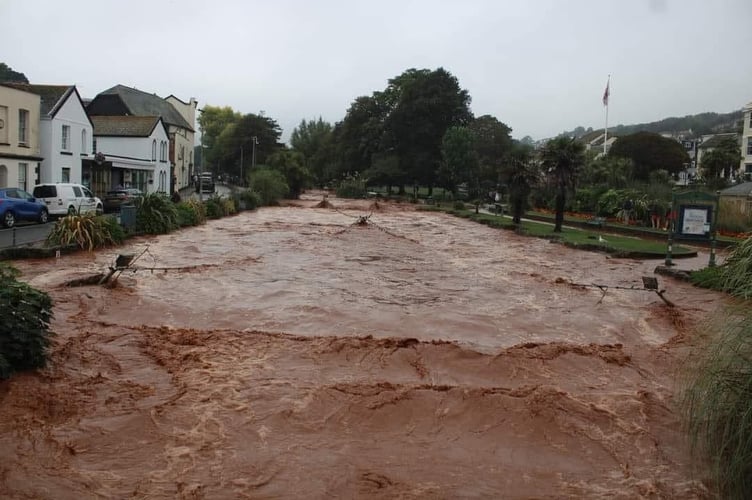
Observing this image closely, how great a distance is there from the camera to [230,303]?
14328mm

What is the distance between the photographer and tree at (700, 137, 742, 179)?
207ft

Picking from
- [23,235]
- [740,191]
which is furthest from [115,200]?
[740,191]

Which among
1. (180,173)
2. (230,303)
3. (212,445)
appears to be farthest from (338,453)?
(180,173)

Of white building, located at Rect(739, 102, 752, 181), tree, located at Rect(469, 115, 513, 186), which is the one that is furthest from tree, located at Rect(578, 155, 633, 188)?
white building, located at Rect(739, 102, 752, 181)

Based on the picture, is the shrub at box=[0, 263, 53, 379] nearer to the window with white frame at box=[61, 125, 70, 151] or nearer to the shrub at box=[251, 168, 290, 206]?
the window with white frame at box=[61, 125, 70, 151]

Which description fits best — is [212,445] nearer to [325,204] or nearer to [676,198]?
[676,198]

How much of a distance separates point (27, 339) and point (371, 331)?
5.75 m

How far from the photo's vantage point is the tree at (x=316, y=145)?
10494 cm

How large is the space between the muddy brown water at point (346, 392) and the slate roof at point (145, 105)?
53.0m

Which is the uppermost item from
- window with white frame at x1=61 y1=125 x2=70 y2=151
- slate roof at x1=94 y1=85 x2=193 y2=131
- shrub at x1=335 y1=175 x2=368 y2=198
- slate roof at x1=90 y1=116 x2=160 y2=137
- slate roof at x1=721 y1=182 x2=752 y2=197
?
slate roof at x1=94 y1=85 x2=193 y2=131

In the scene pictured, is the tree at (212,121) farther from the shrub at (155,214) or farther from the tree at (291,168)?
the shrub at (155,214)

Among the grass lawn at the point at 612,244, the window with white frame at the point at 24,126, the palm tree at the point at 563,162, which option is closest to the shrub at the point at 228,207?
the window with white frame at the point at 24,126

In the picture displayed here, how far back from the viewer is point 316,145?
12038 cm

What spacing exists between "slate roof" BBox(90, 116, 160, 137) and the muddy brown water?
3836cm
